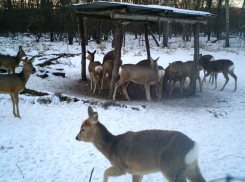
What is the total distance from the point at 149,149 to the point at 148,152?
1.6 inches

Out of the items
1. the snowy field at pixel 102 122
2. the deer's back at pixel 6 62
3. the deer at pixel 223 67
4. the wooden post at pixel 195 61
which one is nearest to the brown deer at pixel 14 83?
the snowy field at pixel 102 122

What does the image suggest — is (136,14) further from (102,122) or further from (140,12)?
(102,122)

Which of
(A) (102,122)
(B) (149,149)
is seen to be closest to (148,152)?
(B) (149,149)

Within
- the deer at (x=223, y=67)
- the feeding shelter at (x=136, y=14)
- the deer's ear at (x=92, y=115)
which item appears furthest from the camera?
the deer at (x=223, y=67)

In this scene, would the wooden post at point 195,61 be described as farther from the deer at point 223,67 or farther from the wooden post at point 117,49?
the wooden post at point 117,49

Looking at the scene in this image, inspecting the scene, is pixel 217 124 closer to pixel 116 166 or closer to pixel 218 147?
pixel 218 147

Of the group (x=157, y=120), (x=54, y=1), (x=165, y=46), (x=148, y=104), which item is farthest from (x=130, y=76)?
(x=54, y=1)

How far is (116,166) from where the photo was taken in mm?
2973

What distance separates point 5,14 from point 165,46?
19.2m

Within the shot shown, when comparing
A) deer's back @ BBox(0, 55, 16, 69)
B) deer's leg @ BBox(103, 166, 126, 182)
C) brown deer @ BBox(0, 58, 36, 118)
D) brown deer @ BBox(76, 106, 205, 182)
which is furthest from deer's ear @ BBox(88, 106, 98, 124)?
deer's back @ BBox(0, 55, 16, 69)

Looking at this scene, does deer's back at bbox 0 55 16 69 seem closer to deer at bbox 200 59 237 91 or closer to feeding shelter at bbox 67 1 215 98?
feeding shelter at bbox 67 1 215 98

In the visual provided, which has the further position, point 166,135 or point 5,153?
point 5,153

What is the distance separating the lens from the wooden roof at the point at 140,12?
7.25m

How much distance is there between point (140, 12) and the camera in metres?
9.02
